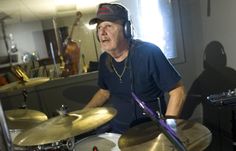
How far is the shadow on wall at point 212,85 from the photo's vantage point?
176cm

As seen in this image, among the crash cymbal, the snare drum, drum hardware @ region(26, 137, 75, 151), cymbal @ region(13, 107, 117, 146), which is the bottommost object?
the snare drum

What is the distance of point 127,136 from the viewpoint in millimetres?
950

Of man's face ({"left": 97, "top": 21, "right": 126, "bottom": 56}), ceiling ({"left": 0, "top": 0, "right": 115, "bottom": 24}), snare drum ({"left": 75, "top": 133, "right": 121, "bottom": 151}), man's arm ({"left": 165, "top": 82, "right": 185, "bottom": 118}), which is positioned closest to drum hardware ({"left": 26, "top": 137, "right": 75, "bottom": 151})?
snare drum ({"left": 75, "top": 133, "right": 121, "bottom": 151})

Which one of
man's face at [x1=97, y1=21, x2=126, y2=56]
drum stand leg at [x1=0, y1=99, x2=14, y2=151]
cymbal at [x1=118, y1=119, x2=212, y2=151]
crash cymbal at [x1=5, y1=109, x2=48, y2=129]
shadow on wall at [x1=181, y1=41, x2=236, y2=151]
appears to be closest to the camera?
drum stand leg at [x1=0, y1=99, x2=14, y2=151]

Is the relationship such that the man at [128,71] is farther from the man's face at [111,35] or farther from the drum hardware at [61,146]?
the drum hardware at [61,146]

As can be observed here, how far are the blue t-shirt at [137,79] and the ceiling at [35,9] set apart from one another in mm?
299

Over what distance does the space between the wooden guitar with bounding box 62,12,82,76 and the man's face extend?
16 cm

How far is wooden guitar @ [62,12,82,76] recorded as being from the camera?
60.1 inches

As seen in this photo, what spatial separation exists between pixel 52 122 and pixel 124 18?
1.94 feet

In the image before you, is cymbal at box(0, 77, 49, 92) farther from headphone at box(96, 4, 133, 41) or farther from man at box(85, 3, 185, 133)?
headphone at box(96, 4, 133, 41)

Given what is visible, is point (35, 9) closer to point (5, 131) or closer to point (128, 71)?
point (128, 71)

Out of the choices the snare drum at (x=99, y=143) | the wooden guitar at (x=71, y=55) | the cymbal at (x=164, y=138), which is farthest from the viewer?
the wooden guitar at (x=71, y=55)

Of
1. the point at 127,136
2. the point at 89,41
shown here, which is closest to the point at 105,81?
the point at 89,41

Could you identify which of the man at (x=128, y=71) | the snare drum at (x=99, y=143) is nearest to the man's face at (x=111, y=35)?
the man at (x=128, y=71)
